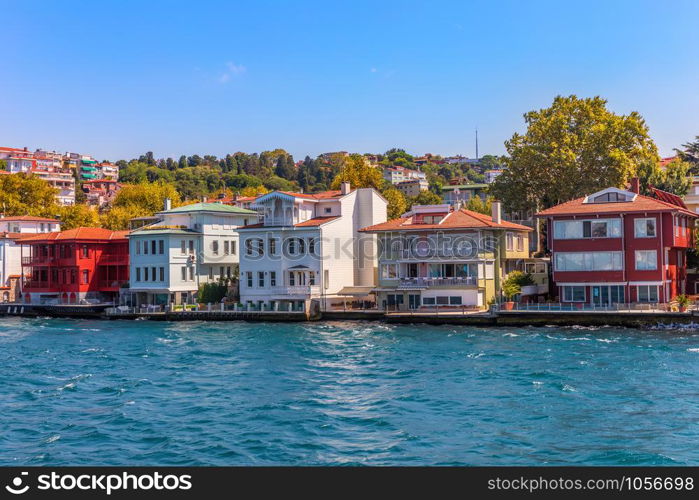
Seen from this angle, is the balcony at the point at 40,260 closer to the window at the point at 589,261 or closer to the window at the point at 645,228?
the window at the point at 589,261

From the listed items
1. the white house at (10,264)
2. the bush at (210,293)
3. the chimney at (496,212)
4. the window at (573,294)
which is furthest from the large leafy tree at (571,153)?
the white house at (10,264)

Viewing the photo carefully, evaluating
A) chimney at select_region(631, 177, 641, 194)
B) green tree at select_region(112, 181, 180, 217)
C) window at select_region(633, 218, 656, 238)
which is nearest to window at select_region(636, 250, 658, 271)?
window at select_region(633, 218, 656, 238)

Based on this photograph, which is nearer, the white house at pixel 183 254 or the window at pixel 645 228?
the window at pixel 645 228

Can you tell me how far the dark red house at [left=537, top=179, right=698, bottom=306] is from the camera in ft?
181

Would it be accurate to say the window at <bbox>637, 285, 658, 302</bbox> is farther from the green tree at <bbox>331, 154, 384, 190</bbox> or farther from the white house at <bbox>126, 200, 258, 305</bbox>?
the green tree at <bbox>331, 154, 384, 190</bbox>

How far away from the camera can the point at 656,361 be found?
37.4 metres

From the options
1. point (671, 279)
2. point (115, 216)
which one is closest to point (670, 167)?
point (671, 279)

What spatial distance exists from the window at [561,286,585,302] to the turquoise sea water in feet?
25.1

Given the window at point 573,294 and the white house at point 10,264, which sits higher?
the white house at point 10,264

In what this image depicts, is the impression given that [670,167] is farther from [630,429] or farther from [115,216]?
[115,216]

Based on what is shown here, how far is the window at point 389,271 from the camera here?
61881 mm

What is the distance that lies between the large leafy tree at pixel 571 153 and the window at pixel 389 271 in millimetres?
19384

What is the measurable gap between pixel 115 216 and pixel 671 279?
67.9 meters

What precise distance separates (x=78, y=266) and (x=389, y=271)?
102ft
